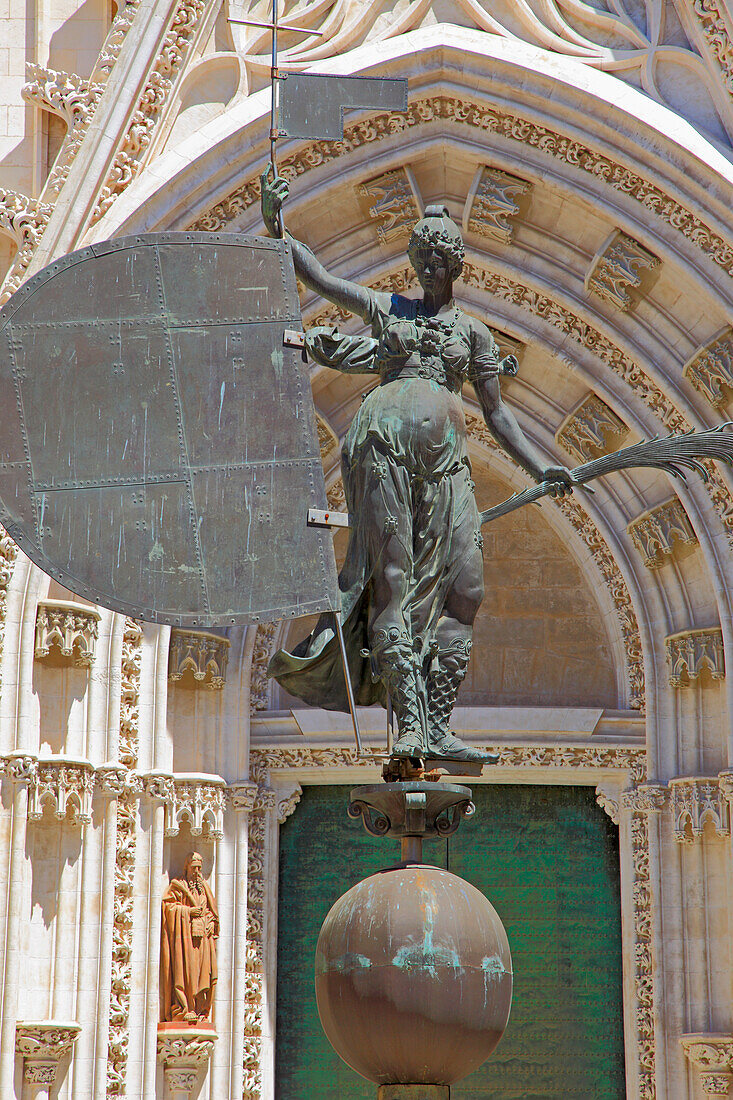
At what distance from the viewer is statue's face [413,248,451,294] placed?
18.8 ft

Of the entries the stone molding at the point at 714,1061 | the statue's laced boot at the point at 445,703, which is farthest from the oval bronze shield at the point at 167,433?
the stone molding at the point at 714,1061

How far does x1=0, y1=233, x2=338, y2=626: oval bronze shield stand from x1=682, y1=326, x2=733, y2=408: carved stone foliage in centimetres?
563

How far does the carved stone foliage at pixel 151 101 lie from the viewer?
10.5 metres

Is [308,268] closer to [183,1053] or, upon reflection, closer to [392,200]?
[392,200]

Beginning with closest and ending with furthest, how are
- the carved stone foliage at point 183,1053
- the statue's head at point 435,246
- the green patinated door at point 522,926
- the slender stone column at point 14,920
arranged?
the statue's head at point 435,246 → the slender stone column at point 14,920 → the carved stone foliage at point 183,1053 → the green patinated door at point 522,926

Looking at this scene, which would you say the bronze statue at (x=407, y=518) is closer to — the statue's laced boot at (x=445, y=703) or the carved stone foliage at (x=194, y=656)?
the statue's laced boot at (x=445, y=703)

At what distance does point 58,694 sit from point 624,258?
4530 millimetres

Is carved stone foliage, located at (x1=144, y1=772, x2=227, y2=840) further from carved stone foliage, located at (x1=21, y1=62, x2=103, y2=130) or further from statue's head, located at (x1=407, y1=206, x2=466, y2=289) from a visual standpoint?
statue's head, located at (x1=407, y1=206, x2=466, y2=289)

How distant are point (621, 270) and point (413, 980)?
22.1 ft

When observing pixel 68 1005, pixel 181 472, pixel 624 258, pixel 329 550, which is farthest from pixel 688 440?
pixel 68 1005

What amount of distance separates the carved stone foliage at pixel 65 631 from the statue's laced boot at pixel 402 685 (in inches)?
206

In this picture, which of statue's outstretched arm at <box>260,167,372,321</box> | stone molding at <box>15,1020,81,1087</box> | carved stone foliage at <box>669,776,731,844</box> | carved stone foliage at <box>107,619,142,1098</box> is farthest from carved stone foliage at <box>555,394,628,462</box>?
statue's outstretched arm at <box>260,167,372,321</box>

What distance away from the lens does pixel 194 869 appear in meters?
10.8

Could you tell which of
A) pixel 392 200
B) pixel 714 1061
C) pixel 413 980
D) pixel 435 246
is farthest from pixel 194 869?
pixel 435 246
